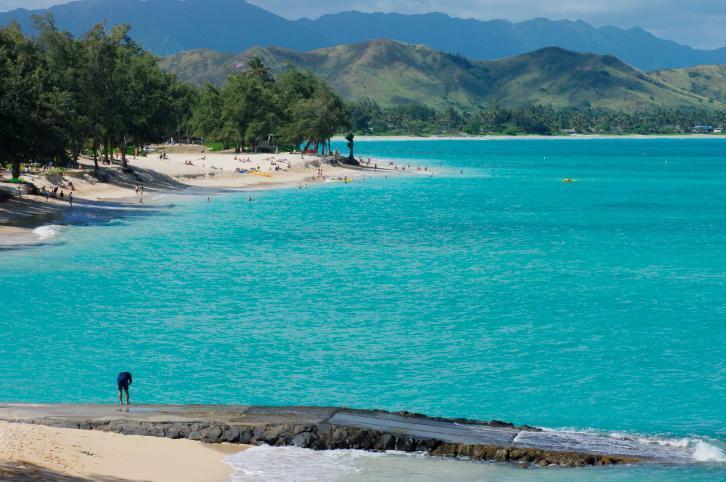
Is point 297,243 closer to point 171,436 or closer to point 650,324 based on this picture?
point 650,324

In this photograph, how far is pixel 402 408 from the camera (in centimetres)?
3306

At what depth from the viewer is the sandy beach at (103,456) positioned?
72.9 ft

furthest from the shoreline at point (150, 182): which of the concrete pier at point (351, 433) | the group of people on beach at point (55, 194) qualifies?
the concrete pier at point (351, 433)

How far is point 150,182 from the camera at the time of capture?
13062cm

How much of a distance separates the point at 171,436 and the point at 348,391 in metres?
10.4

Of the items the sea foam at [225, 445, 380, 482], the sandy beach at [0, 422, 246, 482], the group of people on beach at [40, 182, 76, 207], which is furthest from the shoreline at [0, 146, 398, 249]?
the sea foam at [225, 445, 380, 482]

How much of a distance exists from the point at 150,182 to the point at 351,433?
109052mm

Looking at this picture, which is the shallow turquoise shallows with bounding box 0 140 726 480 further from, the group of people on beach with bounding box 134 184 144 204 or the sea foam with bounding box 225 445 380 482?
the group of people on beach with bounding box 134 184 144 204

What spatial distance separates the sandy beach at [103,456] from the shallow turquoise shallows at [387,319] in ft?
27.9

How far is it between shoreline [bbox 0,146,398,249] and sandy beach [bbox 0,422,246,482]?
4921 cm

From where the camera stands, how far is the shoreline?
3349 inches

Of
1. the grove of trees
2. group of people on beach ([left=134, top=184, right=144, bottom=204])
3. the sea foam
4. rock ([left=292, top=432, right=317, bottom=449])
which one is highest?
the grove of trees

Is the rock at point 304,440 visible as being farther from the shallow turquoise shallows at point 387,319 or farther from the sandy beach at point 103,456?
the shallow turquoise shallows at point 387,319

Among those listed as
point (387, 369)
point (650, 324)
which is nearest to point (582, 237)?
point (650, 324)
